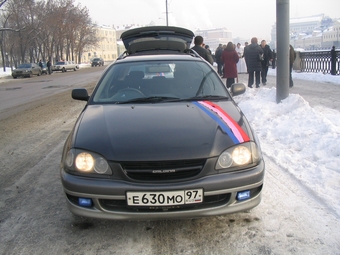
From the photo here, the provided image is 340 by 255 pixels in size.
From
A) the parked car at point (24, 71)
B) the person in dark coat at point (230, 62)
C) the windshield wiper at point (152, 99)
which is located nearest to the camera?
the windshield wiper at point (152, 99)

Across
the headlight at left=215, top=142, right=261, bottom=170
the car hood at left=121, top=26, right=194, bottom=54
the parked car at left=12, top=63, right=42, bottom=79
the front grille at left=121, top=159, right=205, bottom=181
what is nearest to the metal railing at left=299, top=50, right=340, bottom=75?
the car hood at left=121, top=26, right=194, bottom=54

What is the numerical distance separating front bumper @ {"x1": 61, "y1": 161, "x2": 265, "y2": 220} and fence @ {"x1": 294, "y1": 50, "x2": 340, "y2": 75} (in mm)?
15941

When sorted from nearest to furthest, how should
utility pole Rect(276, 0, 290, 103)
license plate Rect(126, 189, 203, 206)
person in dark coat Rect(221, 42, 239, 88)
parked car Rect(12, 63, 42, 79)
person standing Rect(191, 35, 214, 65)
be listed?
license plate Rect(126, 189, 203, 206) → utility pole Rect(276, 0, 290, 103) → person standing Rect(191, 35, 214, 65) → person in dark coat Rect(221, 42, 239, 88) → parked car Rect(12, 63, 42, 79)

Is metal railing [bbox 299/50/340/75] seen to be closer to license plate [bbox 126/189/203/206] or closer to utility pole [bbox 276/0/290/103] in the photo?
utility pole [bbox 276/0/290/103]

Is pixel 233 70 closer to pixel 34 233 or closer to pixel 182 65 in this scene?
pixel 182 65

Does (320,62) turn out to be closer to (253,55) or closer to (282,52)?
(253,55)

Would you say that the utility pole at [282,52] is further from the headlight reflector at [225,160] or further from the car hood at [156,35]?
the headlight reflector at [225,160]

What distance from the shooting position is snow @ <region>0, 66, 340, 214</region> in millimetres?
3871

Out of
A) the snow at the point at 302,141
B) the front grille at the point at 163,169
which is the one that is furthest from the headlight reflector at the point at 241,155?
the snow at the point at 302,141

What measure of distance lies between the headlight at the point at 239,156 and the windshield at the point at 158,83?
1028 millimetres

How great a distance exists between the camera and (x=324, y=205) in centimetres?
333

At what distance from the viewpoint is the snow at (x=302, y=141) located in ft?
12.7

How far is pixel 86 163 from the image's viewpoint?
2.77 metres

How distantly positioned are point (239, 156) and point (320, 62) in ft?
57.1
